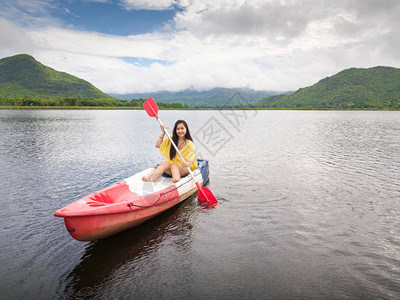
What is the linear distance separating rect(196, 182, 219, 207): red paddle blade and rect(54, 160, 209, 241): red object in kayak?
503 millimetres

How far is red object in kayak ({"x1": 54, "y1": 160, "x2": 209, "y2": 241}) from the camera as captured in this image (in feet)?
17.4

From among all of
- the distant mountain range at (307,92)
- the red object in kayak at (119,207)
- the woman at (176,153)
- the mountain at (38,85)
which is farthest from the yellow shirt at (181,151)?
the mountain at (38,85)

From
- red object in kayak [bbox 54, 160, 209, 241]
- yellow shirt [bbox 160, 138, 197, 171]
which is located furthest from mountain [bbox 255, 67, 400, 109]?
red object in kayak [bbox 54, 160, 209, 241]

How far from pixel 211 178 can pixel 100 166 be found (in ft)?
21.7

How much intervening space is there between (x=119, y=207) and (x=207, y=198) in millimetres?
3867

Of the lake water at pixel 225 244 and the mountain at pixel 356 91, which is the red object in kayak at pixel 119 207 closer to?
the lake water at pixel 225 244

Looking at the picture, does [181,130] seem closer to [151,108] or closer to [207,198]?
[151,108]

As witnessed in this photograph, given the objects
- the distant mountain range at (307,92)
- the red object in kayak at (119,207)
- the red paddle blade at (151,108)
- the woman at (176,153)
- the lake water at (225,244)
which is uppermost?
the distant mountain range at (307,92)

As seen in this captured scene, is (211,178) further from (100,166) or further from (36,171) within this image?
(36,171)

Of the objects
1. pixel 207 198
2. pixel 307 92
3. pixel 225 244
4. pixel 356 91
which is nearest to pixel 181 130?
pixel 207 198

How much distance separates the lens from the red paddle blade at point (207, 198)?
29.6 ft

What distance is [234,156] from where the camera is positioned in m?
17.4

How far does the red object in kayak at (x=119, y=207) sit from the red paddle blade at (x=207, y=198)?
19.8 inches

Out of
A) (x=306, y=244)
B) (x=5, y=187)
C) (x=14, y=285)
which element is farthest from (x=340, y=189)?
(x=5, y=187)
